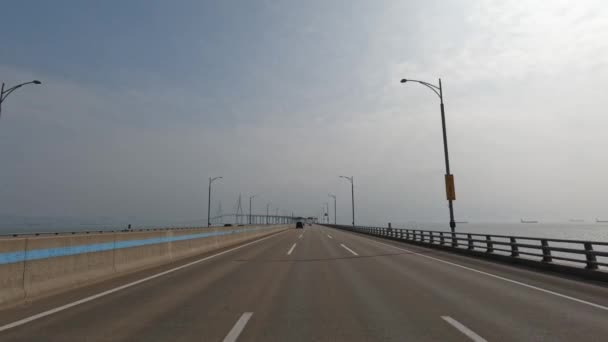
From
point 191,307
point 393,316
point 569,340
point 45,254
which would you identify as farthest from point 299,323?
point 45,254

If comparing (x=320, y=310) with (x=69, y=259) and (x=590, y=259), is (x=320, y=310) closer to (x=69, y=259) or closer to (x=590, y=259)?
(x=69, y=259)

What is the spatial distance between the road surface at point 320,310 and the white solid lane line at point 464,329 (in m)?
0.01

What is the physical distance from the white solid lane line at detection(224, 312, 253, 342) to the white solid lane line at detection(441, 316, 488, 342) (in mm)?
3276

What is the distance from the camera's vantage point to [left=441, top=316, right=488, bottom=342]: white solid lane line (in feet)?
16.9

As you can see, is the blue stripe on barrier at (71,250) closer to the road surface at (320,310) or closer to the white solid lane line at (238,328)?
the road surface at (320,310)

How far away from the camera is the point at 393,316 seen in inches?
249

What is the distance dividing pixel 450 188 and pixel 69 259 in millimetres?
19388

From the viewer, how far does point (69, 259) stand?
29.4 ft

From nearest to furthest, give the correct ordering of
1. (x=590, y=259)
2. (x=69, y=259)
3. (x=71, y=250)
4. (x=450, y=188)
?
1. (x=69, y=259)
2. (x=71, y=250)
3. (x=590, y=259)
4. (x=450, y=188)

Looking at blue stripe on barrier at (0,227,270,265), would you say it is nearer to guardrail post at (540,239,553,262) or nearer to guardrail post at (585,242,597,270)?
guardrail post at (540,239,553,262)

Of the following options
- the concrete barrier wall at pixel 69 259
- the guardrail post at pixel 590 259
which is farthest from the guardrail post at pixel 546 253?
the concrete barrier wall at pixel 69 259

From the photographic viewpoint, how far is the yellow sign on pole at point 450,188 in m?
21.6

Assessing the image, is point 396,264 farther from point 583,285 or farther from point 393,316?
point 393,316

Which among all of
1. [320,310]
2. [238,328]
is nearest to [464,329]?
[320,310]
